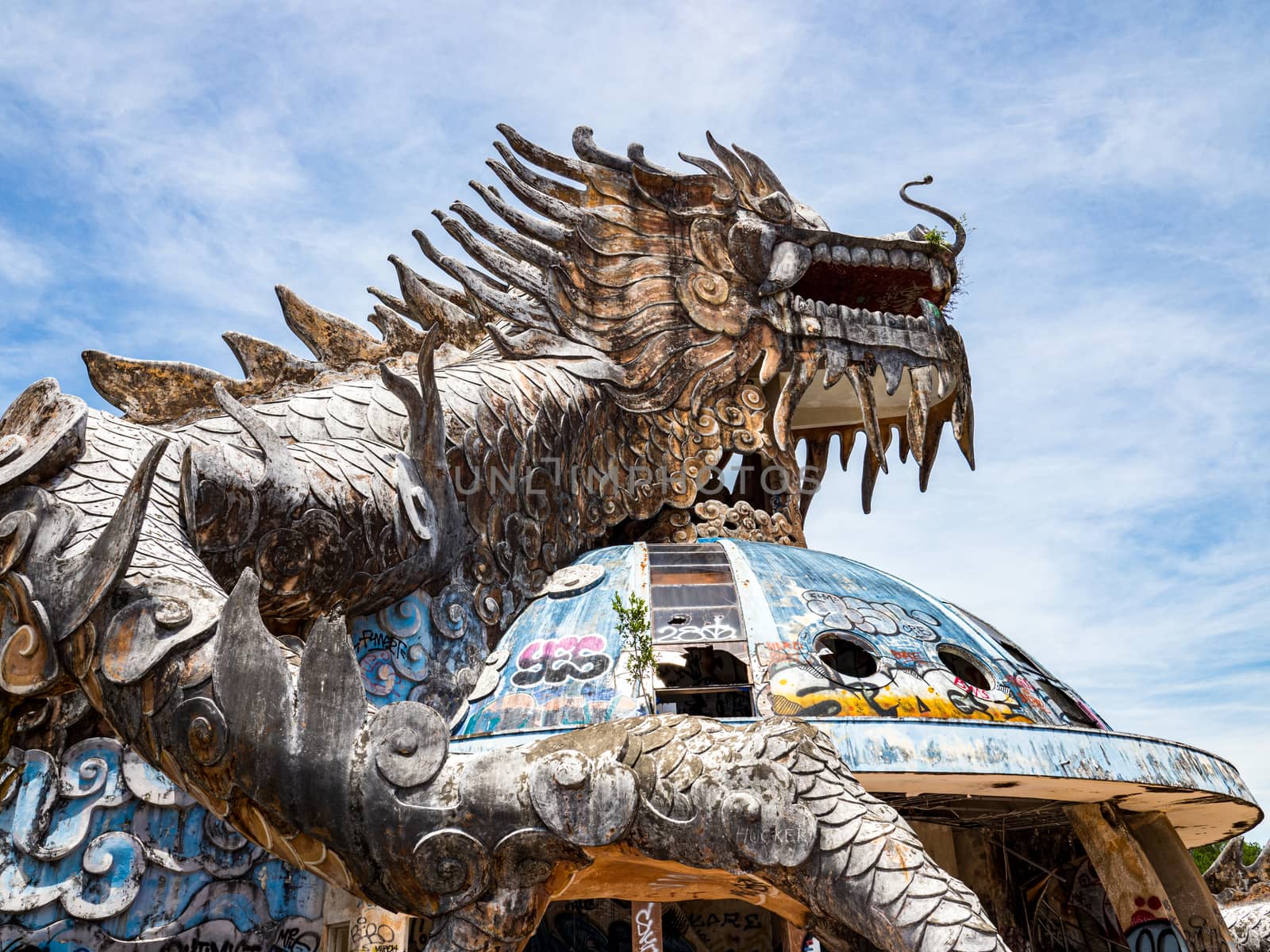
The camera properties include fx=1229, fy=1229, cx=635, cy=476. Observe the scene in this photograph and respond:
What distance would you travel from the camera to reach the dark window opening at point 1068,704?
975 centimetres

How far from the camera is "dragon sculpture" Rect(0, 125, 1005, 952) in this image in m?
4.20

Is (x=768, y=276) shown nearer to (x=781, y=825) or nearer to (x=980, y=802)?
(x=980, y=802)

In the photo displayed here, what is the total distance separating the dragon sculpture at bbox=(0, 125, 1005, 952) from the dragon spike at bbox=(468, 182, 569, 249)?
25 mm

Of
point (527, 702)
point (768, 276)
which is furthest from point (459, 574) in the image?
point (768, 276)

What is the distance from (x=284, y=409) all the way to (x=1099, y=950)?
9.31 metres

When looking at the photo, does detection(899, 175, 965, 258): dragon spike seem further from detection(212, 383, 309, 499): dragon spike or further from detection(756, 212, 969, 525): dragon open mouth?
detection(212, 383, 309, 499): dragon spike

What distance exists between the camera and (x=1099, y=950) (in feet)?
38.9

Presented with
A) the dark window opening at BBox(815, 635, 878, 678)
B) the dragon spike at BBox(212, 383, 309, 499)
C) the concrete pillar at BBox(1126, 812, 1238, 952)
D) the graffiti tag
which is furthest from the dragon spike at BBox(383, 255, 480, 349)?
Result: the concrete pillar at BBox(1126, 812, 1238, 952)

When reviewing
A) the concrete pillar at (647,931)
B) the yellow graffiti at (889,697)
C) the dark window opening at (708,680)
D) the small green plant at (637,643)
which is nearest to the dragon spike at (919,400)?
the dark window opening at (708,680)

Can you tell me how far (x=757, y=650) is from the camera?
8.65m

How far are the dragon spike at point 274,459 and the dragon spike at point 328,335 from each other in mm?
3305

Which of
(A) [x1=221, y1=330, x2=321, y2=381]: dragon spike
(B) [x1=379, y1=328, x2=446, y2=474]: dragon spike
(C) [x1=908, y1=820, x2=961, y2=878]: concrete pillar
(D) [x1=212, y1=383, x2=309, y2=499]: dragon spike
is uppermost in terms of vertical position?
(A) [x1=221, y1=330, x2=321, y2=381]: dragon spike

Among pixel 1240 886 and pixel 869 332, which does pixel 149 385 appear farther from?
pixel 1240 886

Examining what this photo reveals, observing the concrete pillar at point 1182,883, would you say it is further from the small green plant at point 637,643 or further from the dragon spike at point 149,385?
the dragon spike at point 149,385
